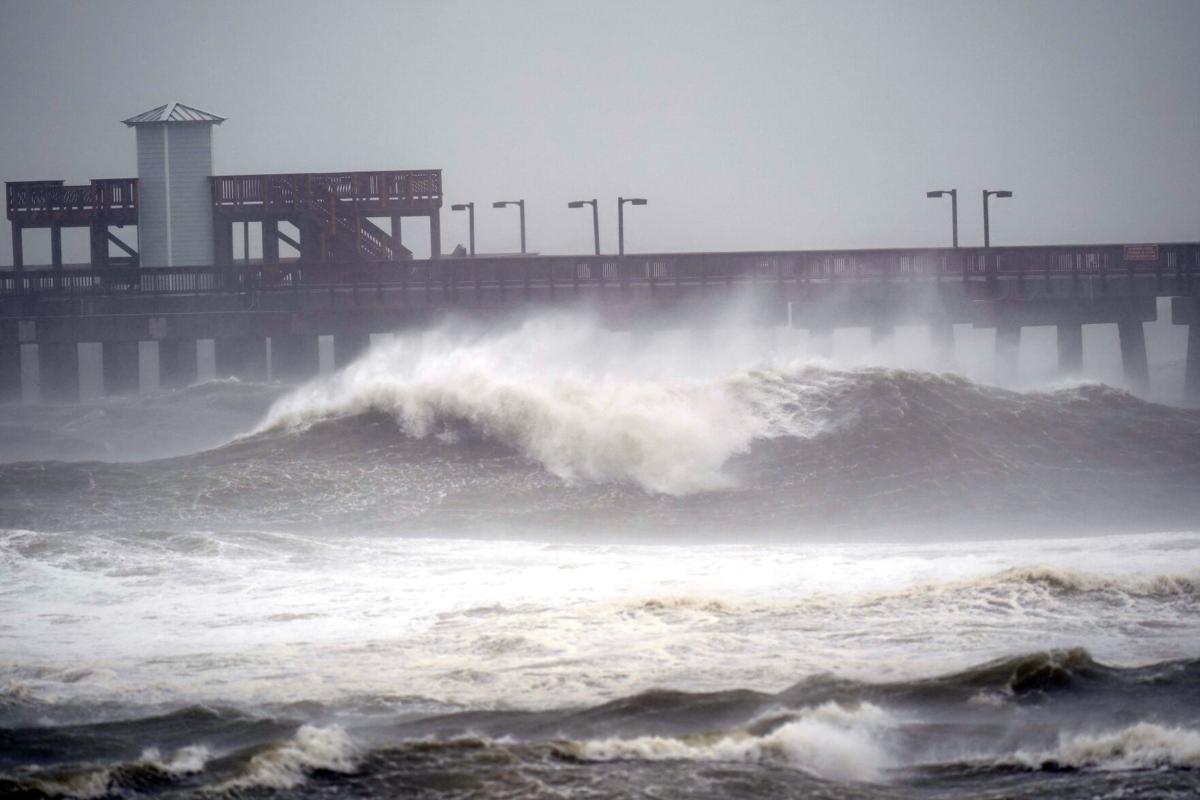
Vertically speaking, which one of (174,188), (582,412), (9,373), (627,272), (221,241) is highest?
(174,188)

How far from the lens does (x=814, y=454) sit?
2452 centimetres

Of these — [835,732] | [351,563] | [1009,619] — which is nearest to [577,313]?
[351,563]

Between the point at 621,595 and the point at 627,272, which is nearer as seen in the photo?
the point at 621,595

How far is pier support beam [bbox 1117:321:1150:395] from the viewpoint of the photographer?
147 feet

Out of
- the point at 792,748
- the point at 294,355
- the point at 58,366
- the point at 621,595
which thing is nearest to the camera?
the point at 792,748

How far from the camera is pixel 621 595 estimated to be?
530 inches

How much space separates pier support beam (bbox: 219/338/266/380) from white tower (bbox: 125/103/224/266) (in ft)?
15.2

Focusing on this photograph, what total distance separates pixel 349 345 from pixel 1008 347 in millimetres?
20902

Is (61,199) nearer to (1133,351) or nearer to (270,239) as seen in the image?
(270,239)

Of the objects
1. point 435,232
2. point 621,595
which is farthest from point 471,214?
point 621,595

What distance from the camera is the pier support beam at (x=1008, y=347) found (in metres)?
42.7

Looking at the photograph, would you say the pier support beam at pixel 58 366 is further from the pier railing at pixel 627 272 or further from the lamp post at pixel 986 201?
the lamp post at pixel 986 201

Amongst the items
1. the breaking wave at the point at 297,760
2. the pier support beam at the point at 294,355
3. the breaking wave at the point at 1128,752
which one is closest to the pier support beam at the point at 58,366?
the pier support beam at the point at 294,355

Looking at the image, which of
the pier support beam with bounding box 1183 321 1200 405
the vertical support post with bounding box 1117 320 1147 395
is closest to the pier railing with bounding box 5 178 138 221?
the vertical support post with bounding box 1117 320 1147 395
